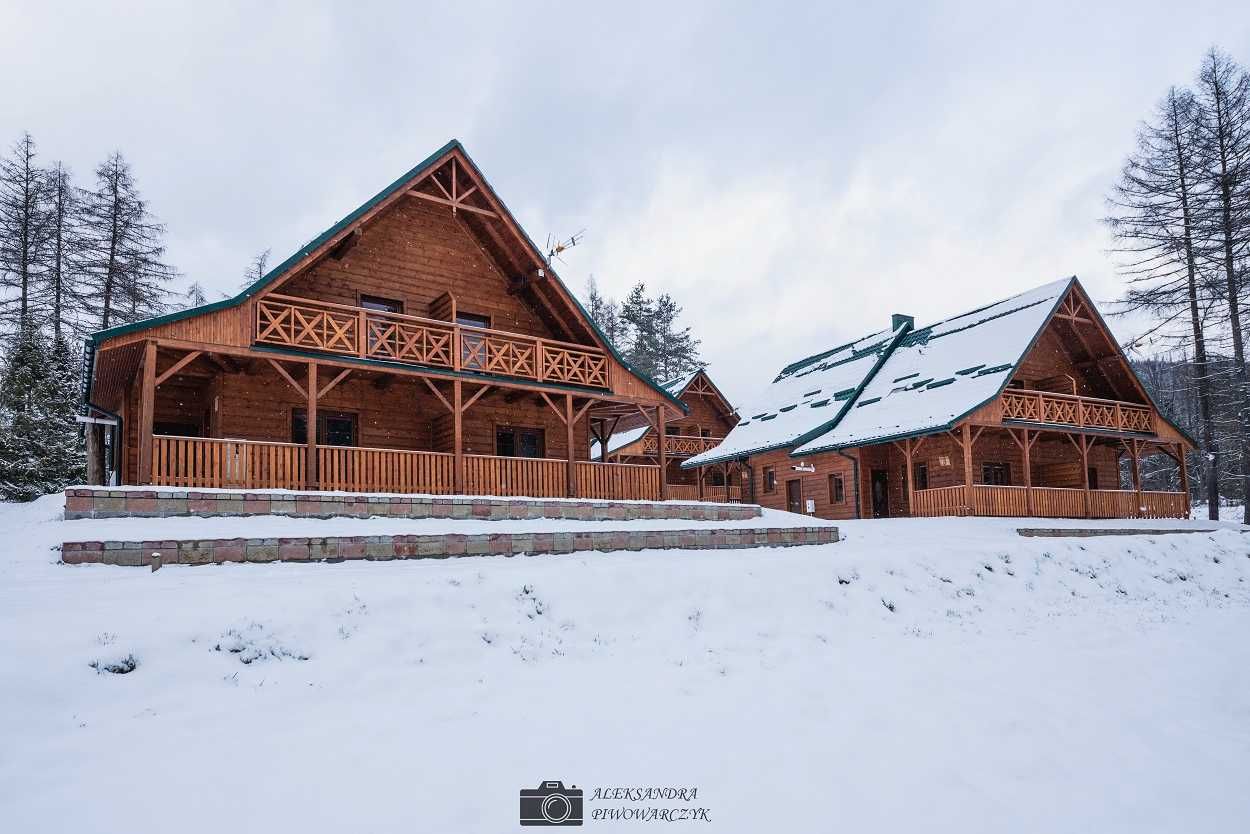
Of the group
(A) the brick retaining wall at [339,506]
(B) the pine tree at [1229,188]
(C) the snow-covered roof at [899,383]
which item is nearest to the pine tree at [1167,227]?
(B) the pine tree at [1229,188]

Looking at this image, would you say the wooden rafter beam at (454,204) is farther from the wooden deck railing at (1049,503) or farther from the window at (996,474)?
the window at (996,474)

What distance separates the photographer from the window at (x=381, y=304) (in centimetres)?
1656

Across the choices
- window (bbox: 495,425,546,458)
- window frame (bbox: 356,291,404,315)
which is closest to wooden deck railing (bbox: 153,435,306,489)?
window frame (bbox: 356,291,404,315)

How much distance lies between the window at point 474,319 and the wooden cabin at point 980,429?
11474 millimetres

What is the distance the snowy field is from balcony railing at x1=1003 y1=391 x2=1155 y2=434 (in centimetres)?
1237

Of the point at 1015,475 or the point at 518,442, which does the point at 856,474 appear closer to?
the point at 1015,475

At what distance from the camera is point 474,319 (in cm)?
1825

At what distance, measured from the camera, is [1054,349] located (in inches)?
1018

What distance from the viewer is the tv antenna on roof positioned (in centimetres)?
1912

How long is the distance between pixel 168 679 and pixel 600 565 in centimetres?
518

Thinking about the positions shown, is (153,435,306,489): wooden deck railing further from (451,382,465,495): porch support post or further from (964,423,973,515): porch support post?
(964,423,973,515): porch support post

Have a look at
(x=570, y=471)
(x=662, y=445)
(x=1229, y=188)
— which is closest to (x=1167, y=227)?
(x=1229, y=188)

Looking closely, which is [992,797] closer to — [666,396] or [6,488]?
[666,396]

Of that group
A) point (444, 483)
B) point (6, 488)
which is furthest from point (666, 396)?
point (6, 488)
